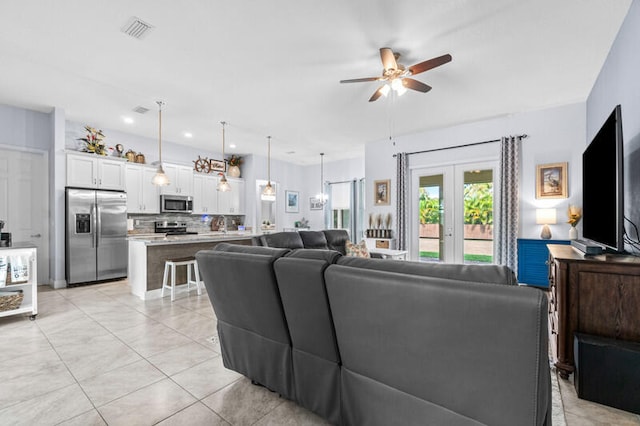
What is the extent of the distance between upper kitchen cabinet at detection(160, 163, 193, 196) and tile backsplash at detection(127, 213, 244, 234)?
582mm

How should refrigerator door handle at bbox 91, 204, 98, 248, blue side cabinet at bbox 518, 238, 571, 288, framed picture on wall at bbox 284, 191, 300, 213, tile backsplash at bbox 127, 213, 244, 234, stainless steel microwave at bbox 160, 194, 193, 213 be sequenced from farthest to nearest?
framed picture on wall at bbox 284, 191, 300, 213 < stainless steel microwave at bbox 160, 194, 193, 213 < tile backsplash at bbox 127, 213, 244, 234 < refrigerator door handle at bbox 91, 204, 98, 248 < blue side cabinet at bbox 518, 238, 571, 288

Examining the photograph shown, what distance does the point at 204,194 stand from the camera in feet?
24.5

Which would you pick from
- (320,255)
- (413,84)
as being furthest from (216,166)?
(320,255)

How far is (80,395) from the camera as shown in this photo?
202 cm

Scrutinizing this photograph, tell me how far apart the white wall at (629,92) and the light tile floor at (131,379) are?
69.8 inches

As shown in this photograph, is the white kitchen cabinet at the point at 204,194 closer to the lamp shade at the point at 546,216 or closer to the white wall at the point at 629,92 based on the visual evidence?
the lamp shade at the point at 546,216

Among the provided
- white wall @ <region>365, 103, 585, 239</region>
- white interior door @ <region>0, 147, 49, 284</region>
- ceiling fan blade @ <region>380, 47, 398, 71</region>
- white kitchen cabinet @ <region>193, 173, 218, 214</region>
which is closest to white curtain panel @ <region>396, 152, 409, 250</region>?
white wall @ <region>365, 103, 585, 239</region>

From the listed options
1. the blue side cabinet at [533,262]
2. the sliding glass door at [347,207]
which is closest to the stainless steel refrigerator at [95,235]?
the sliding glass door at [347,207]

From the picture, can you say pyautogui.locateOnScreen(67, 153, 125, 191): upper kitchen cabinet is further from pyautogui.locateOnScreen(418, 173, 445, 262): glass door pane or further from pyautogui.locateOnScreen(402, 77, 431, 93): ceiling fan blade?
pyautogui.locateOnScreen(418, 173, 445, 262): glass door pane

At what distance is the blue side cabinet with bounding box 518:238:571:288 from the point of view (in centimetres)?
467

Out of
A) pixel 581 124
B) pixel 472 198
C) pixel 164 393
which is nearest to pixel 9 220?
pixel 164 393

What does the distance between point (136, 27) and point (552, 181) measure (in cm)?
586

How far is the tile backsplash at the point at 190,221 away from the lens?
256 inches

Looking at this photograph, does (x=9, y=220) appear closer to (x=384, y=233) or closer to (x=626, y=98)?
(x=384, y=233)
